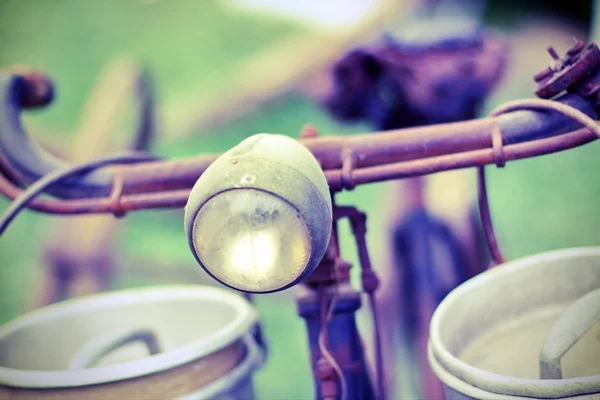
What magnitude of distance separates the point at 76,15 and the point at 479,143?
183 centimetres

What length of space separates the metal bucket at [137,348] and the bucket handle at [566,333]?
1.46 feet

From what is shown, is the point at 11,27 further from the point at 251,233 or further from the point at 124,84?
the point at 251,233

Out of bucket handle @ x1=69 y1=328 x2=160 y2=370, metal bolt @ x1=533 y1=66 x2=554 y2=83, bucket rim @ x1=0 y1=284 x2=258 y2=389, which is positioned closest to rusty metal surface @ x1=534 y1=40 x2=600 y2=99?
metal bolt @ x1=533 y1=66 x2=554 y2=83

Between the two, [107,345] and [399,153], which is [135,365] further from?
[399,153]

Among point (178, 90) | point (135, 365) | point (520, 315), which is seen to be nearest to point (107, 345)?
point (135, 365)

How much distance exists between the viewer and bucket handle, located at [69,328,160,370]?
33.9 inches

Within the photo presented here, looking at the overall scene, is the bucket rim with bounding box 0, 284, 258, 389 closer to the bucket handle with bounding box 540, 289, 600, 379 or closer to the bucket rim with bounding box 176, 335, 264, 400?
the bucket rim with bounding box 176, 335, 264, 400

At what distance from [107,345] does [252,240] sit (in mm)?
510

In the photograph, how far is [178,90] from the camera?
6.73 feet

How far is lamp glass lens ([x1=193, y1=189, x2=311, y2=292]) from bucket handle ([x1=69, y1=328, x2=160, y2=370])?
449 mm

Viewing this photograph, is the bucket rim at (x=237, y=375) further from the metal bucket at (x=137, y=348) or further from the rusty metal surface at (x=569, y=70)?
the rusty metal surface at (x=569, y=70)

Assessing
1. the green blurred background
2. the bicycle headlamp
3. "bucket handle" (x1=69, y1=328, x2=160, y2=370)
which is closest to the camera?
the bicycle headlamp

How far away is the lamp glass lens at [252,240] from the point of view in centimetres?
51

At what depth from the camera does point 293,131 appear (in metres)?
2.04
